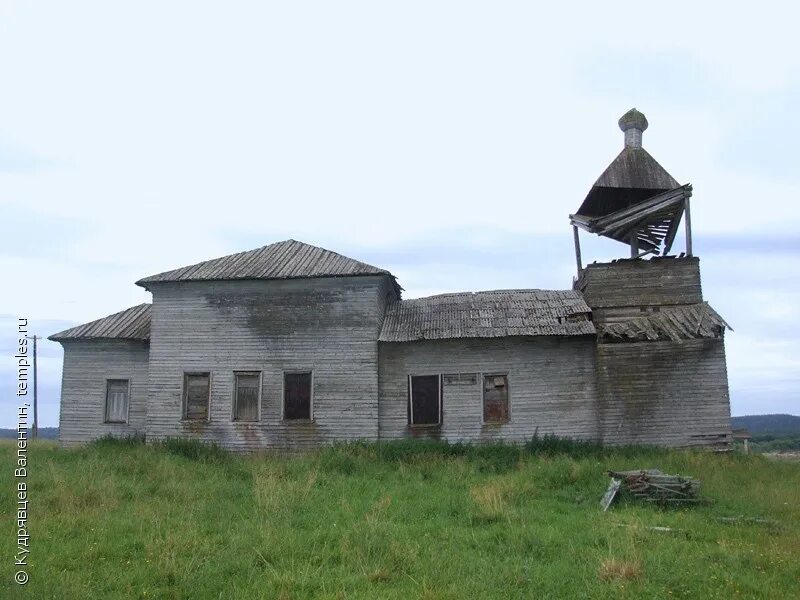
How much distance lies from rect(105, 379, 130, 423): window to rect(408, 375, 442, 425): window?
8.75 meters

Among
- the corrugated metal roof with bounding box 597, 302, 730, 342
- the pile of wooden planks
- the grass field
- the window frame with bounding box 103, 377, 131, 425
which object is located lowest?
the grass field

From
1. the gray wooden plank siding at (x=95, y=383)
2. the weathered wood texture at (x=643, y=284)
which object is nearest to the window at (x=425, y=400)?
the weathered wood texture at (x=643, y=284)

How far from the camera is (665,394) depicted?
17344 mm

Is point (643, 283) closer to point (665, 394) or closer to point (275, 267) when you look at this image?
point (665, 394)

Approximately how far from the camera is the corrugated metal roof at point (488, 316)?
59.2 ft

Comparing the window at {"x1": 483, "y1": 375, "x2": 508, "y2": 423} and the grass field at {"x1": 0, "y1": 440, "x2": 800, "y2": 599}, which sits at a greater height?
the window at {"x1": 483, "y1": 375, "x2": 508, "y2": 423}

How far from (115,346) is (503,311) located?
11821 mm

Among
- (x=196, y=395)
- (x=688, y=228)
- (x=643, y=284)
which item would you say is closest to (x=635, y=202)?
(x=688, y=228)

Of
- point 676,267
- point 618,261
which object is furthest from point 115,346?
point 676,267

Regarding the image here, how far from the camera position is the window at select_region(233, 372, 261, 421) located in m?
18.8

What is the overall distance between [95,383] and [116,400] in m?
0.84

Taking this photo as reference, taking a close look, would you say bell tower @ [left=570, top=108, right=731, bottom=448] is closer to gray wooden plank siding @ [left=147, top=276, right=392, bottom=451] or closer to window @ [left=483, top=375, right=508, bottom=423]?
window @ [left=483, top=375, right=508, bottom=423]

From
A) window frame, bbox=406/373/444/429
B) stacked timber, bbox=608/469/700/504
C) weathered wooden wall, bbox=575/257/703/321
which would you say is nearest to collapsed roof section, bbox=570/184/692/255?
weathered wooden wall, bbox=575/257/703/321

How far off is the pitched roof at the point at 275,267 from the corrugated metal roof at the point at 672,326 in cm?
647
